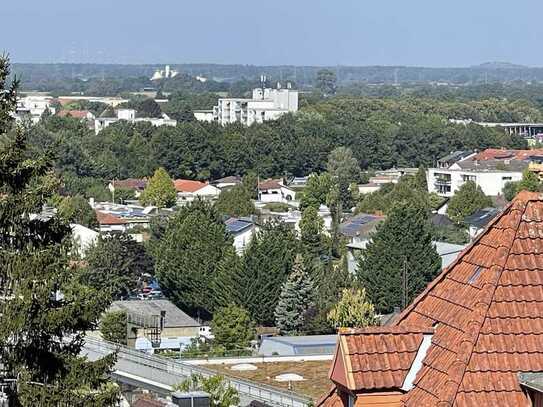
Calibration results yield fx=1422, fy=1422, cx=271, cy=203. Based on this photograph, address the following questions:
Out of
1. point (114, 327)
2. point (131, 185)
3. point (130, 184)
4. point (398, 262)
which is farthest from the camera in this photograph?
point (130, 184)

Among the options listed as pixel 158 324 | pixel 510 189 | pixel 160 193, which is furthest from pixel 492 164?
pixel 158 324

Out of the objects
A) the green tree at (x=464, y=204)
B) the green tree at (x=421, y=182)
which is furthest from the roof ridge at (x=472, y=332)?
the green tree at (x=421, y=182)

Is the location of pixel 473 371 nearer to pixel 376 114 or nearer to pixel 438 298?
pixel 438 298

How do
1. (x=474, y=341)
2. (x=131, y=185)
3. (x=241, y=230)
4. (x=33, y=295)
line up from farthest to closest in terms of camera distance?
(x=131, y=185), (x=241, y=230), (x=33, y=295), (x=474, y=341)

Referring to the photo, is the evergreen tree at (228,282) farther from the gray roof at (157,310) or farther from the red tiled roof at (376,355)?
the red tiled roof at (376,355)

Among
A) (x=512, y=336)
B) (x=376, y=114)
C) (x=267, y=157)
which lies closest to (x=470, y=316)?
(x=512, y=336)

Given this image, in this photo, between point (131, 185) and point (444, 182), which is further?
point (131, 185)

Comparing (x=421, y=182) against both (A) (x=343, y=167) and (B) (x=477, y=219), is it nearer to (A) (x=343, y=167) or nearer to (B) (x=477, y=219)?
(A) (x=343, y=167)
